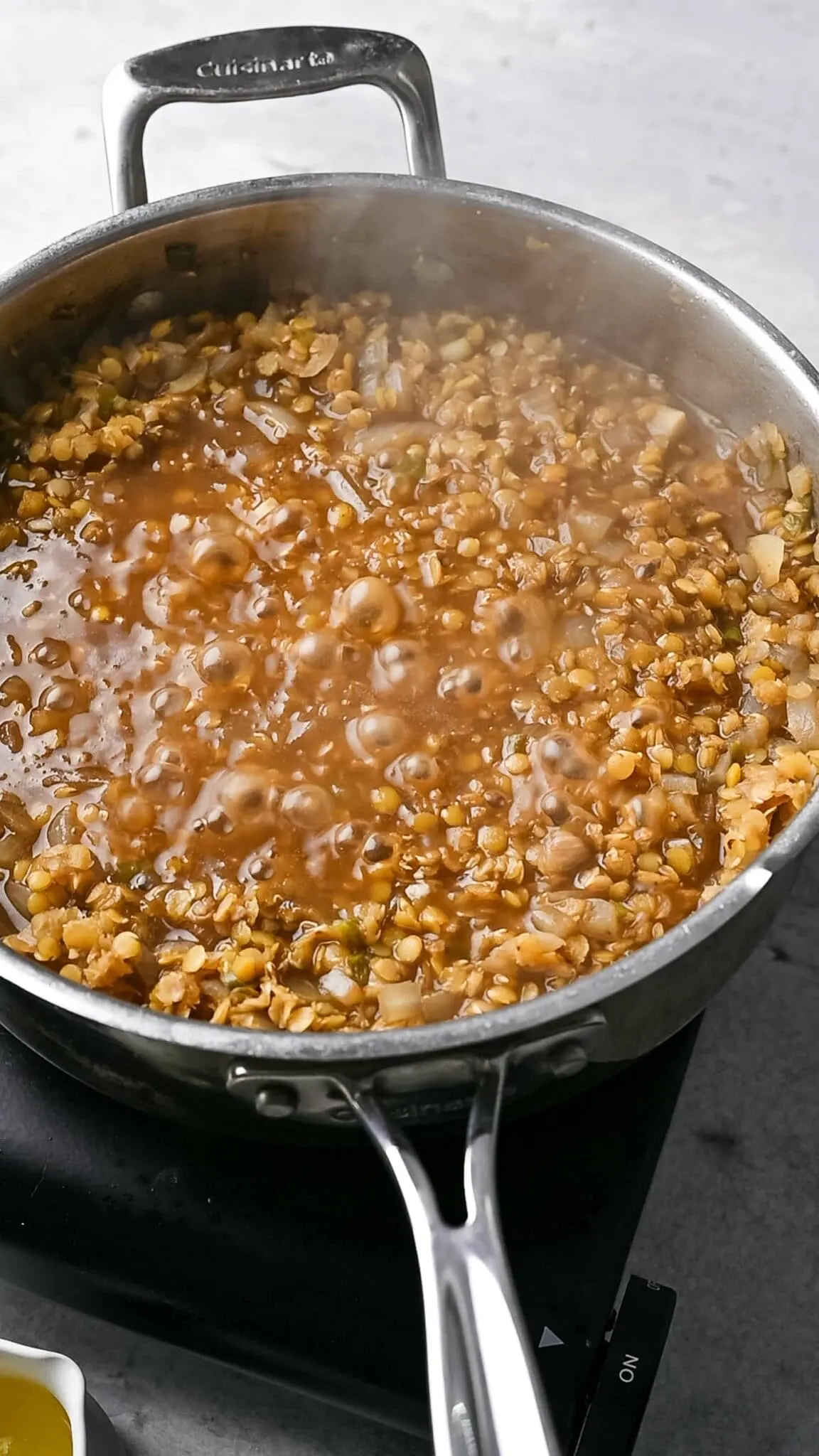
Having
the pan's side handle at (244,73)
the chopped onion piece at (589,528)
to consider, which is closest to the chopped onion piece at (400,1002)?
the chopped onion piece at (589,528)

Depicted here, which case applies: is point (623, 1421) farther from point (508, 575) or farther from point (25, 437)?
point (25, 437)

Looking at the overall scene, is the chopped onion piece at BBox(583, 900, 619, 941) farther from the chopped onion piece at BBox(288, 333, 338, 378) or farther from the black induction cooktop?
the chopped onion piece at BBox(288, 333, 338, 378)

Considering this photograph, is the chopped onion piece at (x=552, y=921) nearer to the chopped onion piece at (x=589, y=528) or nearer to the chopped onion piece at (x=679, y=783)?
the chopped onion piece at (x=679, y=783)

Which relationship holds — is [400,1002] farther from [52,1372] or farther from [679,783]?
[52,1372]

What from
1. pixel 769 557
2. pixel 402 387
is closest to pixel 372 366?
pixel 402 387

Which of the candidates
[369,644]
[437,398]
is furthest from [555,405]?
[369,644]

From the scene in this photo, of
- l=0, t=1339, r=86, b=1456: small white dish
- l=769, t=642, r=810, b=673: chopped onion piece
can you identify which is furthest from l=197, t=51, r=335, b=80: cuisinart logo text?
l=0, t=1339, r=86, b=1456: small white dish
